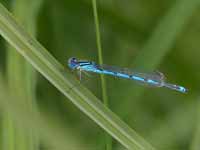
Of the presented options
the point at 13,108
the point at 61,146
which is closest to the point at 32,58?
the point at 13,108

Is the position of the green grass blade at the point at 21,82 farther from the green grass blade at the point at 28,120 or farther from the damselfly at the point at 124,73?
the damselfly at the point at 124,73

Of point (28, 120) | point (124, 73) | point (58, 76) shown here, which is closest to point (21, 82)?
point (28, 120)

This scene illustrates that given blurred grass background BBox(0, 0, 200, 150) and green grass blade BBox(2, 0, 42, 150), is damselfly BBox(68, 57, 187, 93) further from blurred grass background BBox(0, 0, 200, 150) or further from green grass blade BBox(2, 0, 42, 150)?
green grass blade BBox(2, 0, 42, 150)

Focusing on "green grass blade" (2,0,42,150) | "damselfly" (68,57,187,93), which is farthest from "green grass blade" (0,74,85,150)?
"damselfly" (68,57,187,93)

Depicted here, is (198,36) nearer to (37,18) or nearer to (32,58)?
(37,18)

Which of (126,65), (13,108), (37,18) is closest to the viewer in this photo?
(13,108)

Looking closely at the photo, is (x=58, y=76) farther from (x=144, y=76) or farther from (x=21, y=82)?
(x=144, y=76)
